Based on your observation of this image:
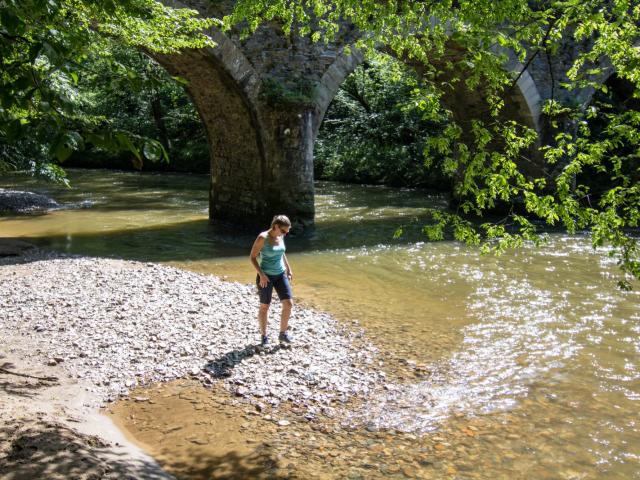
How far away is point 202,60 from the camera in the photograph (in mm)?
11336

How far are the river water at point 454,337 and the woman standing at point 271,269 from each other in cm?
114

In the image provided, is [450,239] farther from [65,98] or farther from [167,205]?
[65,98]

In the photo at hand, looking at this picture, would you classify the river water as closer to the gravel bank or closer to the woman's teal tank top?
the gravel bank

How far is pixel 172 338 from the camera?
20.6ft

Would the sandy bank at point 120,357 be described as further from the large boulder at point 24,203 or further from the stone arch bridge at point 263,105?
the large boulder at point 24,203

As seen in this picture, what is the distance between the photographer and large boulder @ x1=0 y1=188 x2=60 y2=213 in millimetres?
16134

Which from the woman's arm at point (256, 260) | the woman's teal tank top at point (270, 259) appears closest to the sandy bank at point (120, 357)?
the woman's arm at point (256, 260)

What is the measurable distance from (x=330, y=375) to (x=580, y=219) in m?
2.60

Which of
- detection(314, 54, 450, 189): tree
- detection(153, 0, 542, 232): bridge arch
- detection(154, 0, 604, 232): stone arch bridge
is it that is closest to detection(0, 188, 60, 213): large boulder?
detection(154, 0, 604, 232): stone arch bridge

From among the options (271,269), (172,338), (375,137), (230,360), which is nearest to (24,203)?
(172,338)

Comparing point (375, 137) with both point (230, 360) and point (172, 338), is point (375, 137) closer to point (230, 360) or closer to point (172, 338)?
point (172, 338)

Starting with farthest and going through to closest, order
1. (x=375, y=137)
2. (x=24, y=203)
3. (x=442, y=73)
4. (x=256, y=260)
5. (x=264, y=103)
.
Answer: (x=375, y=137)
(x=24, y=203)
(x=264, y=103)
(x=256, y=260)
(x=442, y=73)

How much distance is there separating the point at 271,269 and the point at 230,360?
1.00 metres

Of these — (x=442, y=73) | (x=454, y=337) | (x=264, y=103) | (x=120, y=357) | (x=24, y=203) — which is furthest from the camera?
(x=24, y=203)
